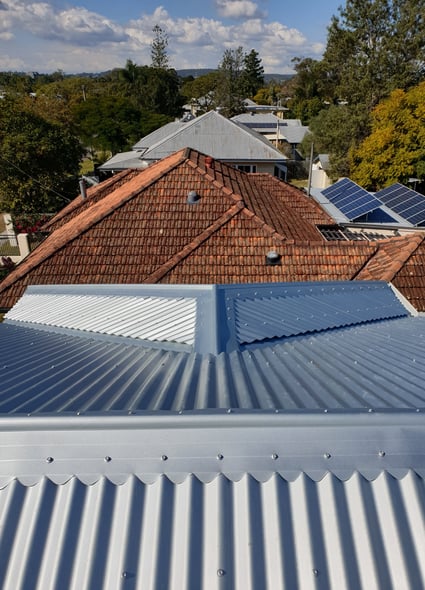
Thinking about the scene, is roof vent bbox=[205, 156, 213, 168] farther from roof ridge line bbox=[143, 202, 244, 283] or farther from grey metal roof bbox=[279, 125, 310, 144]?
grey metal roof bbox=[279, 125, 310, 144]

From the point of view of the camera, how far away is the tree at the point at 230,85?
213ft

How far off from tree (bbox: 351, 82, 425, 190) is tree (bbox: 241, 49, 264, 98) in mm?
60960

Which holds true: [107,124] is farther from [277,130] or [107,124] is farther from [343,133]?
[343,133]

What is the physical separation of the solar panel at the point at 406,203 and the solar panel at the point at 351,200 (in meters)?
1.45

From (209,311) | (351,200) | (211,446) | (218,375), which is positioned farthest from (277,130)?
(211,446)

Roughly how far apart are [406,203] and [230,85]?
60.9 meters

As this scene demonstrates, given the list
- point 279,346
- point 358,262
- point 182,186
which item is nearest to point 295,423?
point 279,346

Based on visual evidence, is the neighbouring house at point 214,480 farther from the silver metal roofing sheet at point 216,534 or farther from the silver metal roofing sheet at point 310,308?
the silver metal roofing sheet at point 310,308

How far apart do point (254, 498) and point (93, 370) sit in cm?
206

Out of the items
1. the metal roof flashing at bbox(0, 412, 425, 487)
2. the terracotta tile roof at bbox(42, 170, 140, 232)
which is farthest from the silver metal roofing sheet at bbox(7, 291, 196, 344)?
the terracotta tile roof at bbox(42, 170, 140, 232)

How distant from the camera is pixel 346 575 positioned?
6.56 feet

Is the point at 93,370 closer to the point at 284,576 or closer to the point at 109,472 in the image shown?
the point at 109,472

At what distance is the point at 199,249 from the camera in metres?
9.12

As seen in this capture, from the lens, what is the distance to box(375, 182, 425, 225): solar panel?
49.7 feet
